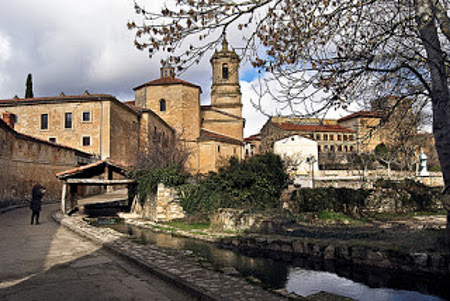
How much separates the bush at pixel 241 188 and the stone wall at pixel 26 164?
974cm

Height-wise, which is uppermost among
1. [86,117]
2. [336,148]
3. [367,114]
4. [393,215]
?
[86,117]

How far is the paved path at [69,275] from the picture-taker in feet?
15.2

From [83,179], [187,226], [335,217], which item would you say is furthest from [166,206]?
[335,217]

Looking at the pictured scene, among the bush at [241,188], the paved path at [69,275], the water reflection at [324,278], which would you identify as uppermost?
the bush at [241,188]

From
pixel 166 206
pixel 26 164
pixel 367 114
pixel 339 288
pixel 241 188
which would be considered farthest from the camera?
pixel 26 164

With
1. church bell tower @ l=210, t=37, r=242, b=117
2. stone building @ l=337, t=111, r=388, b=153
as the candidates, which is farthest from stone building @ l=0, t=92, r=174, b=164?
stone building @ l=337, t=111, r=388, b=153

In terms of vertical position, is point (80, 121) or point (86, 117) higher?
point (86, 117)

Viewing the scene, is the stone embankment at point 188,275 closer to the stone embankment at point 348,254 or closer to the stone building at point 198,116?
the stone embankment at point 348,254

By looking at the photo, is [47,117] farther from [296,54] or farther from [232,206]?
[296,54]

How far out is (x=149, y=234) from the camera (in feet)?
37.9

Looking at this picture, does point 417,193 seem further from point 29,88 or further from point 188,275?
point 29,88

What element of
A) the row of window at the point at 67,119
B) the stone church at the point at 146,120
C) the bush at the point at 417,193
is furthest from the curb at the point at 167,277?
the row of window at the point at 67,119

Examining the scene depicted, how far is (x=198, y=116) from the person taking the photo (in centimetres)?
4238

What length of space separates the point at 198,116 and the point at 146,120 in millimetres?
8256
